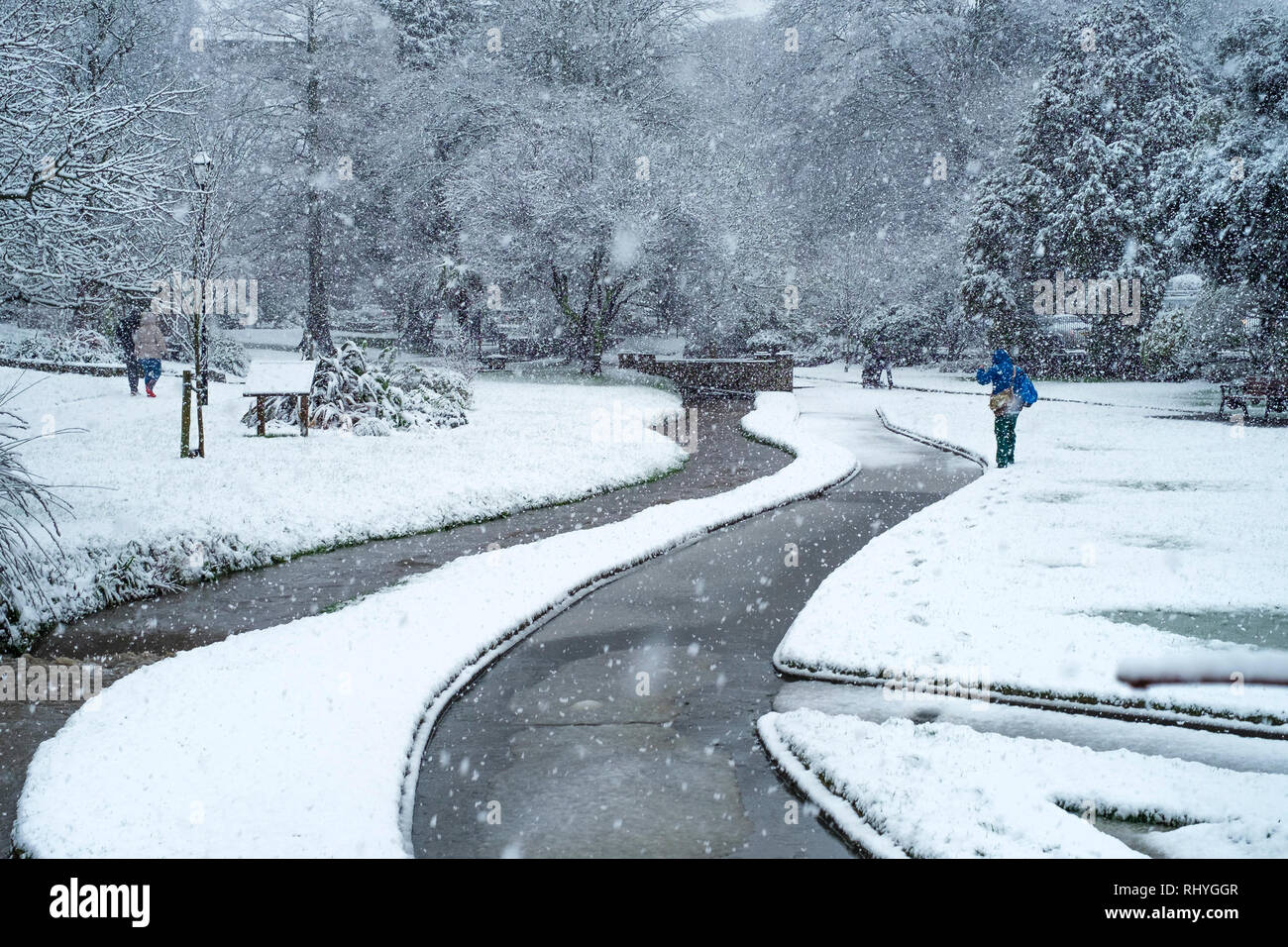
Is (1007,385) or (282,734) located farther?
(1007,385)

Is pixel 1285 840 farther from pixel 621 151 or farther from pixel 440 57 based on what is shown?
pixel 440 57

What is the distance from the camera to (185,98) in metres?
27.6

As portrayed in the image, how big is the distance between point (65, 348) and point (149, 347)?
905 cm

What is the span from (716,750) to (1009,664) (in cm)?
236

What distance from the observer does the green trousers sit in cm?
1648

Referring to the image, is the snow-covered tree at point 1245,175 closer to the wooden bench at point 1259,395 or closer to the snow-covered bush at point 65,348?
the wooden bench at point 1259,395

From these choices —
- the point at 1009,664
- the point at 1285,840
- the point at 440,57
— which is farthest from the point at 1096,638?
the point at 440,57

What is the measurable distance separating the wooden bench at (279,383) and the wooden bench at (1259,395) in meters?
20.4

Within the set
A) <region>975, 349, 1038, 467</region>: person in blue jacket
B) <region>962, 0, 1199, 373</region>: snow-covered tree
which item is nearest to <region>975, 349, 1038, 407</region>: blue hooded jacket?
<region>975, 349, 1038, 467</region>: person in blue jacket

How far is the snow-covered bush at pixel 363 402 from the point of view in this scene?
18.6 metres

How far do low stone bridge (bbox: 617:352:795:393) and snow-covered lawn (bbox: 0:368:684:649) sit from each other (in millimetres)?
13093

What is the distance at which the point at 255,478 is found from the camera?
42.3 ft
